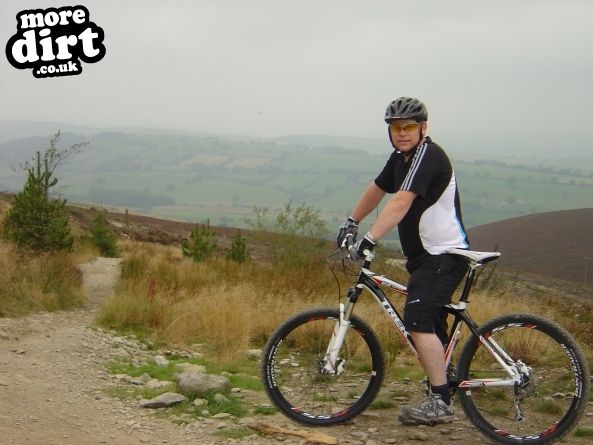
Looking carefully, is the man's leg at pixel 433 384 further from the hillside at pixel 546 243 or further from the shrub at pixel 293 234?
the hillside at pixel 546 243

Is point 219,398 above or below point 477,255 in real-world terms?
below

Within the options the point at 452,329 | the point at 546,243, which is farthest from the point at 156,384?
the point at 546,243

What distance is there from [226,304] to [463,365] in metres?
4.63

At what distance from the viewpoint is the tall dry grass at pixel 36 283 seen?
336 inches

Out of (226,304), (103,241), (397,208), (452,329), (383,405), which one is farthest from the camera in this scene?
(103,241)

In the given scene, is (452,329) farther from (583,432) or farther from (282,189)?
(282,189)

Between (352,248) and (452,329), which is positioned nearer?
(352,248)

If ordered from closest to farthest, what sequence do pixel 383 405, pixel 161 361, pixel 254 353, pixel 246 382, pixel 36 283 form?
1. pixel 383 405
2. pixel 246 382
3. pixel 161 361
4. pixel 254 353
5. pixel 36 283

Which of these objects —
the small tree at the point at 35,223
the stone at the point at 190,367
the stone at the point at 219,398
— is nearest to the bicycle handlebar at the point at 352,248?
the stone at the point at 219,398

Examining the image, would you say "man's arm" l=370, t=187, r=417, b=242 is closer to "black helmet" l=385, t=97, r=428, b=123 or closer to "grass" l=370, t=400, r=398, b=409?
"black helmet" l=385, t=97, r=428, b=123

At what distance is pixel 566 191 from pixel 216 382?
13594cm

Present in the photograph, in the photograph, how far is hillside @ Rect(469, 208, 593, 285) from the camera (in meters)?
38.0

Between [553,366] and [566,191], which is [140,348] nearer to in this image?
[553,366]

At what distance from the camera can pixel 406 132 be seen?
14.9 ft
